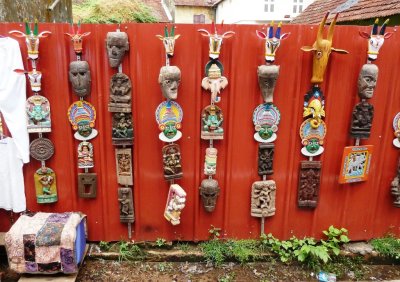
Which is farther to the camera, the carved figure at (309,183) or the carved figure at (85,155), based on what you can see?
the carved figure at (309,183)

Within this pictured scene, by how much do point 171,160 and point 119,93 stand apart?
77cm

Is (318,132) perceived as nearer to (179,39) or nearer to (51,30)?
(179,39)

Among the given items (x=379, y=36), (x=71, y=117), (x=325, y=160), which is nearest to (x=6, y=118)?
(x=71, y=117)

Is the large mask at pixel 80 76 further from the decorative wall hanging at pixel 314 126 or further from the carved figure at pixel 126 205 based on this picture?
the decorative wall hanging at pixel 314 126

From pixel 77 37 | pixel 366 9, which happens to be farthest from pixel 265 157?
pixel 366 9

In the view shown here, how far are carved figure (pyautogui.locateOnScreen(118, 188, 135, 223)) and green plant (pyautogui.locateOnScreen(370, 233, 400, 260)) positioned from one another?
2534 millimetres

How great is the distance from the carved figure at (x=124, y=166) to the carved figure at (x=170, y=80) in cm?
67

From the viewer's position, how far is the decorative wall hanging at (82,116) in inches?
106

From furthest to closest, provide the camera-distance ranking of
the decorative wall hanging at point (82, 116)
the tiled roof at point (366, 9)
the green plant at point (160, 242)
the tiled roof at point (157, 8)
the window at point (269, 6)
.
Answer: the tiled roof at point (157, 8), the window at point (269, 6), the tiled roof at point (366, 9), the green plant at point (160, 242), the decorative wall hanging at point (82, 116)

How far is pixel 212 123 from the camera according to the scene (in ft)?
9.41

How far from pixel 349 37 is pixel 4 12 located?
3827mm

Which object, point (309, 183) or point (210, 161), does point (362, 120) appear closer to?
point (309, 183)

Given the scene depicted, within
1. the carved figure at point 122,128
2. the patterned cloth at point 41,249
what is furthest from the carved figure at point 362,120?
the patterned cloth at point 41,249

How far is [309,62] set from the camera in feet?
9.49
